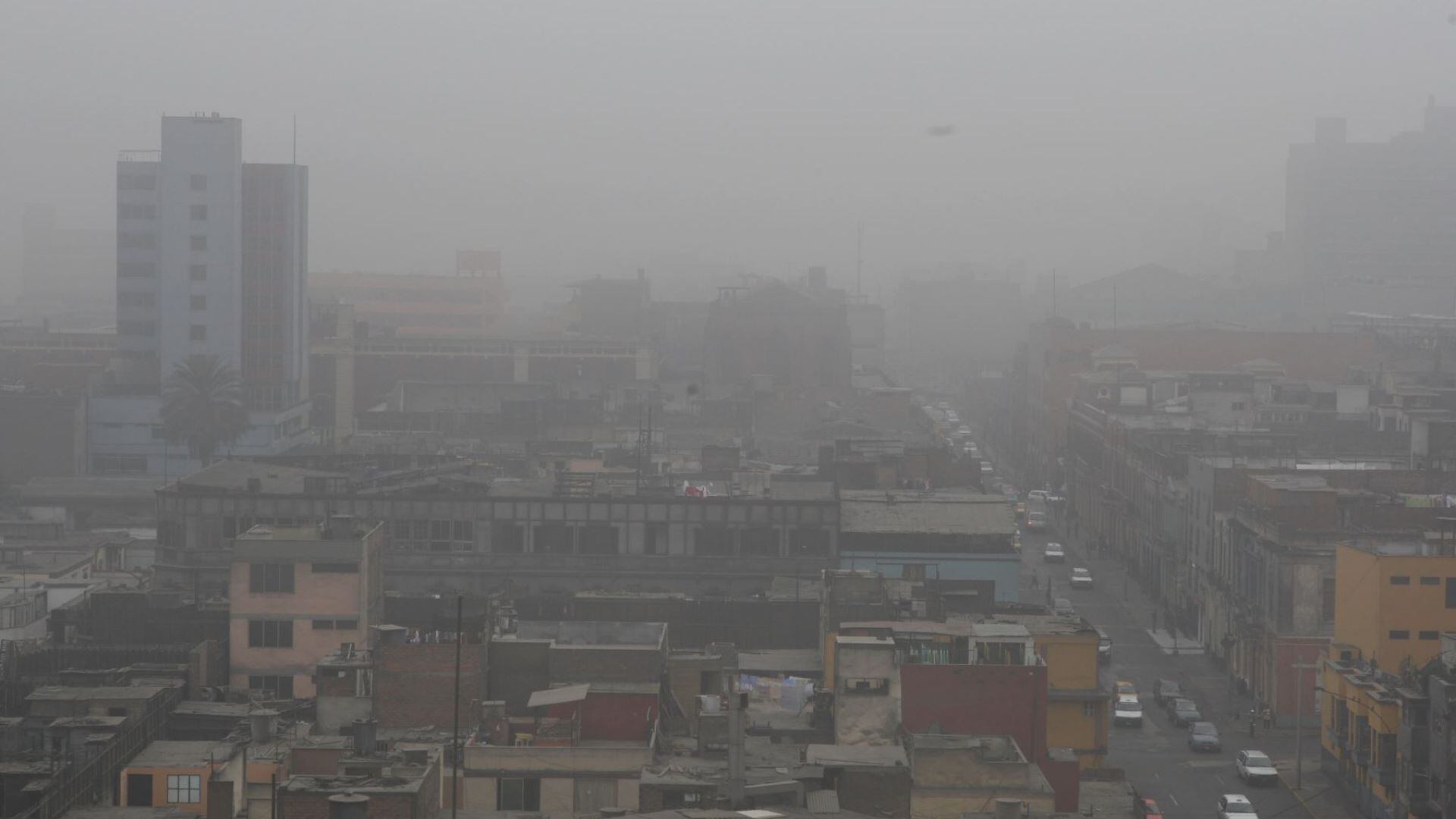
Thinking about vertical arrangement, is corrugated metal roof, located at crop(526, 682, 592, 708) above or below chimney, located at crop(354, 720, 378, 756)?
above

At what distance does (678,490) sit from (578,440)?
14012mm

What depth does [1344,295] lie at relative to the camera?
484 feet

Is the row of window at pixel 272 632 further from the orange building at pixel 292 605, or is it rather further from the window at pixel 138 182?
the window at pixel 138 182

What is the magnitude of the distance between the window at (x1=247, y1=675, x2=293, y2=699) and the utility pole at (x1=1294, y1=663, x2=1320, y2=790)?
15.5 metres

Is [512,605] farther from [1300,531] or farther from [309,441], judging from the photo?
[309,441]

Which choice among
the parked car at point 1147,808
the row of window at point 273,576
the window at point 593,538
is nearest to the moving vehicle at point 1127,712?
the parked car at point 1147,808

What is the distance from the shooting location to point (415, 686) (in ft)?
82.4

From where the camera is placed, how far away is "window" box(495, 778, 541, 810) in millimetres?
22891

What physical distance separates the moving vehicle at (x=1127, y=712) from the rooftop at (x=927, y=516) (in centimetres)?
444

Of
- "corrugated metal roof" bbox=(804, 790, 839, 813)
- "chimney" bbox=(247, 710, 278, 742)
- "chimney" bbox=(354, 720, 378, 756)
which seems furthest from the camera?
"chimney" bbox=(247, 710, 278, 742)

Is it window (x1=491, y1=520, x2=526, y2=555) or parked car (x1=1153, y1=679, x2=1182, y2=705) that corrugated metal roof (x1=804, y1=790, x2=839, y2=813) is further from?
window (x1=491, y1=520, x2=526, y2=555)

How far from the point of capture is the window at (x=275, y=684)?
31266 mm

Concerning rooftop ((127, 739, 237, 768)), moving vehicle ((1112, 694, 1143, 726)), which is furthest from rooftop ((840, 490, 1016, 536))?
rooftop ((127, 739, 237, 768))

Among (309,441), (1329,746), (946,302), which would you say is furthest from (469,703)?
(946,302)
